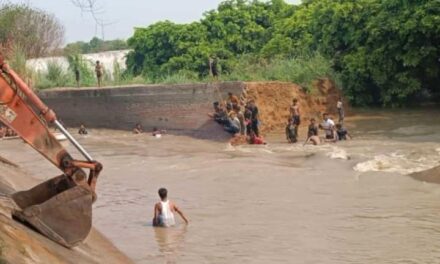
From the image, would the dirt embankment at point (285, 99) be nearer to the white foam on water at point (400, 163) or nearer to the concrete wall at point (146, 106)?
the concrete wall at point (146, 106)

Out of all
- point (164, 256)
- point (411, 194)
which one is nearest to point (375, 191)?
point (411, 194)

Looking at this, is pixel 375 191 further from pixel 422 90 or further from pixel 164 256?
pixel 422 90

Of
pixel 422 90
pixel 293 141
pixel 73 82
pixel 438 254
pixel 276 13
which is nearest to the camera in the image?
pixel 438 254

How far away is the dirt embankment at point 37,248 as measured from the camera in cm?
649

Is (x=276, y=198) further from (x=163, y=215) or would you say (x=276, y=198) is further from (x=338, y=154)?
(x=338, y=154)

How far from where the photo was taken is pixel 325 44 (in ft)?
102

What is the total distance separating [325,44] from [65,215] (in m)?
24.7

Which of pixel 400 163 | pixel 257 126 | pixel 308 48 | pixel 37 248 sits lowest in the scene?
pixel 400 163

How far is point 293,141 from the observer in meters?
23.3

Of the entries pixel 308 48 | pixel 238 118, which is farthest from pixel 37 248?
pixel 308 48

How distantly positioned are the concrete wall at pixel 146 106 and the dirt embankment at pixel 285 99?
1.09 m

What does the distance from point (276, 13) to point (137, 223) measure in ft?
90.2

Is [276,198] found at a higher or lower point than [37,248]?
lower

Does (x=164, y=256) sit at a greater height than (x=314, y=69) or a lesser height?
lesser
